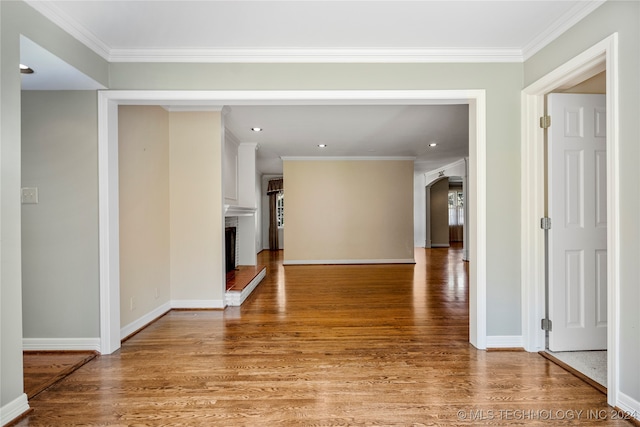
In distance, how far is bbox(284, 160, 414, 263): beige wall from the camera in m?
7.95

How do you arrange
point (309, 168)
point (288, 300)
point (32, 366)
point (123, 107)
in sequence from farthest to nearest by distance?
1. point (309, 168)
2. point (288, 300)
3. point (123, 107)
4. point (32, 366)

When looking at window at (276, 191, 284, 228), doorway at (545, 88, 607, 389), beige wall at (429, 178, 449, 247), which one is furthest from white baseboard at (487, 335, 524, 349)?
beige wall at (429, 178, 449, 247)

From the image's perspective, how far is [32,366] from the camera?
258cm

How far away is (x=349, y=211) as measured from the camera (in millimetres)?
7996

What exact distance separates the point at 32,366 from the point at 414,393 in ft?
9.10

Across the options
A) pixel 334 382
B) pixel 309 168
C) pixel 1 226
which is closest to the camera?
pixel 1 226

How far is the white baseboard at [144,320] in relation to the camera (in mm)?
3221

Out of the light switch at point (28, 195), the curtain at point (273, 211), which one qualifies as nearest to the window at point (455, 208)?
the curtain at point (273, 211)

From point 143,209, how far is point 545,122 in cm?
378

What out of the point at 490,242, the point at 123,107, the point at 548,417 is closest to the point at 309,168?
the point at 123,107

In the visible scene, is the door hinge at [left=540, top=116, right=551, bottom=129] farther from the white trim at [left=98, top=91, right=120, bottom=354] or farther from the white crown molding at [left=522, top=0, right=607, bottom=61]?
the white trim at [left=98, top=91, right=120, bottom=354]

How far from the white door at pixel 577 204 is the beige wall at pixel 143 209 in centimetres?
370

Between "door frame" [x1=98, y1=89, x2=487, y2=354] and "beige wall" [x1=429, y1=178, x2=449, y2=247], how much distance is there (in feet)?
29.7

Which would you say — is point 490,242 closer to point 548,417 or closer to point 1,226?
point 548,417
